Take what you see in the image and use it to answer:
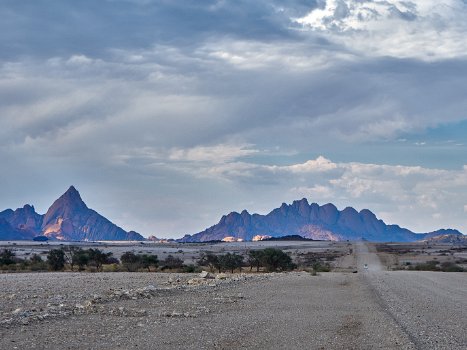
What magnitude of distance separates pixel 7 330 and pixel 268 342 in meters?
6.93

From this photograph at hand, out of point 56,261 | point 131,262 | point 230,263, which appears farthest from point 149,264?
point 230,263

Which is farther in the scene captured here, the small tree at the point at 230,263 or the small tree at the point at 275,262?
the small tree at the point at 275,262

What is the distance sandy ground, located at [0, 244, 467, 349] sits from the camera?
656 inches

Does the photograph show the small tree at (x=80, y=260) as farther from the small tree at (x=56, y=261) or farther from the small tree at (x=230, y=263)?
the small tree at (x=230, y=263)

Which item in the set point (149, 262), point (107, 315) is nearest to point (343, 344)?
point (107, 315)

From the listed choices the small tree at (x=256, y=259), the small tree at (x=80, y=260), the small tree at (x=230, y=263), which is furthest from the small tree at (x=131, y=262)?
the small tree at (x=256, y=259)

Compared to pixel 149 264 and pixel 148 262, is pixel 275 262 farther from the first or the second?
pixel 149 264

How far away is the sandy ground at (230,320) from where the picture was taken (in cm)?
1666

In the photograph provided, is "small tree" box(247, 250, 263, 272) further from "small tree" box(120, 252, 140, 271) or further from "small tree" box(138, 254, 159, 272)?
"small tree" box(120, 252, 140, 271)

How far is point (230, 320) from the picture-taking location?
846 inches

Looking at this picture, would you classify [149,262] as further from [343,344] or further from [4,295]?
[343,344]

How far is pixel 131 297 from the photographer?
1096 inches

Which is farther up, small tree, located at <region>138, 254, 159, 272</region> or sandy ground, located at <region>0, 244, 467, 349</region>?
small tree, located at <region>138, 254, 159, 272</region>

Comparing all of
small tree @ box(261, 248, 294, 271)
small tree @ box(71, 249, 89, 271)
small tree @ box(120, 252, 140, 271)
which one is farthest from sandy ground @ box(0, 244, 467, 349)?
small tree @ box(71, 249, 89, 271)
